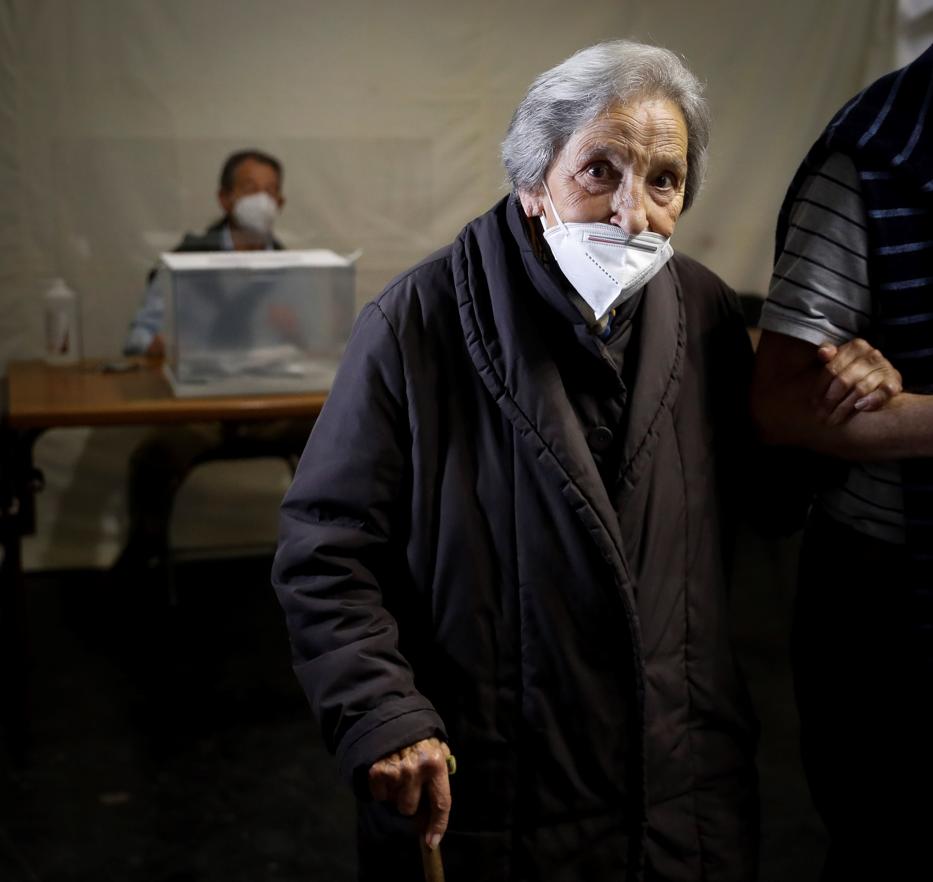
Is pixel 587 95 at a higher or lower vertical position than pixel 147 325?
higher

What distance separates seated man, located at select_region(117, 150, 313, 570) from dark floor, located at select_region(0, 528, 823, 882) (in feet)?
0.80

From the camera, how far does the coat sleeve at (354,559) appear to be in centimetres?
123

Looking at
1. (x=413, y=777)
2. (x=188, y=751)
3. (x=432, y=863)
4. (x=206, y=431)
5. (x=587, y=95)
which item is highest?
(x=587, y=95)

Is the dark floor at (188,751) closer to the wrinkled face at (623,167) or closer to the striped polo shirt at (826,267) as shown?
the striped polo shirt at (826,267)

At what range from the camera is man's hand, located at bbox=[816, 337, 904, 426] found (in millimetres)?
1350

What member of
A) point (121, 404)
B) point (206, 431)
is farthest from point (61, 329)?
point (121, 404)

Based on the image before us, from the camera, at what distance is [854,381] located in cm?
135

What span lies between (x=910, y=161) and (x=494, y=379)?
54 cm

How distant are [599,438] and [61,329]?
2.74 m

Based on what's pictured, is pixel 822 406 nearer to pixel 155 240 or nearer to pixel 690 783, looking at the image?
pixel 690 783

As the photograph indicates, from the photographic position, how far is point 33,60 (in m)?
3.72

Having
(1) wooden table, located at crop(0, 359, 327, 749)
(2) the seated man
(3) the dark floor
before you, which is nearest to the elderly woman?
(3) the dark floor

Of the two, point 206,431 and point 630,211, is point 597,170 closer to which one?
point 630,211

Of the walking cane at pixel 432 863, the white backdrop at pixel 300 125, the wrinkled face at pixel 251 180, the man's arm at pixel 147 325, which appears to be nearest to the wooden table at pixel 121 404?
the man's arm at pixel 147 325
